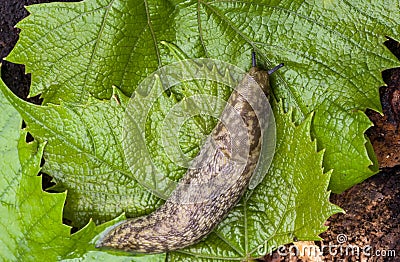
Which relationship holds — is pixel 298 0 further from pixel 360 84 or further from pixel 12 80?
pixel 12 80

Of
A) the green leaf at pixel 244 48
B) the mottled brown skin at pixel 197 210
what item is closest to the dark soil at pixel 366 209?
the green leaf at pixel 244 48

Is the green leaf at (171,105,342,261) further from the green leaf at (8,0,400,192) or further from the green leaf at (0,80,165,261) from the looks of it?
the green leaf at (0,80,165,261)

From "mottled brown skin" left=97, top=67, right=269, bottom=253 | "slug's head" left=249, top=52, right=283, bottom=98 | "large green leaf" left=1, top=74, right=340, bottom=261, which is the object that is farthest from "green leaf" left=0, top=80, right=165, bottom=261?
"slug's head" left=249, top=52, right=283, bottom=98

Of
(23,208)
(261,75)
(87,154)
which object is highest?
(261,75)

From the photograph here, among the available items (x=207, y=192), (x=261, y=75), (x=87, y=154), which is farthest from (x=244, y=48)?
(x=87, y=154)

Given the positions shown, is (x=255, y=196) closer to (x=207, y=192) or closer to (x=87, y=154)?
(x=207, y=192)
